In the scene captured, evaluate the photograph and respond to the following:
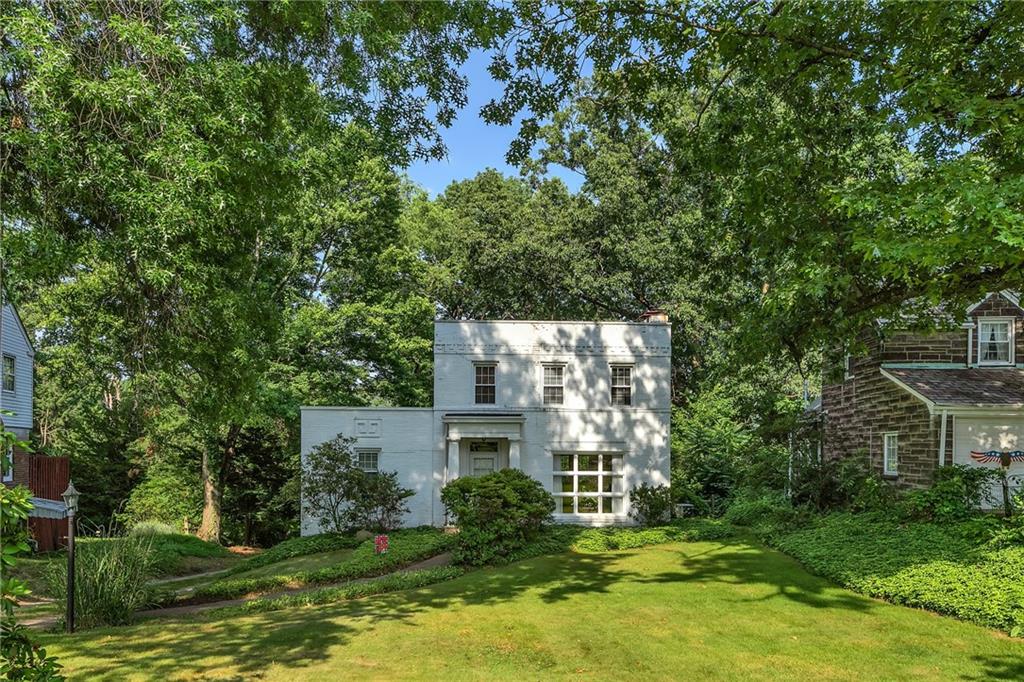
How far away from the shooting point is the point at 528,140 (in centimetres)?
916

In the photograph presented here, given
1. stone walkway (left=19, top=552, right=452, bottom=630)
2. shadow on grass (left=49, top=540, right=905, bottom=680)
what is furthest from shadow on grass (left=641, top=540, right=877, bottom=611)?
stone walkway (left=19, top=552, right=452, bottom=630)

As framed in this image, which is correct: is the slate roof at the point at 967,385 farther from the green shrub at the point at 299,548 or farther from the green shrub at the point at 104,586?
the green shrub at the point at 104,586

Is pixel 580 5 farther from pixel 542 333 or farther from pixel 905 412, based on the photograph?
pixel 905 412

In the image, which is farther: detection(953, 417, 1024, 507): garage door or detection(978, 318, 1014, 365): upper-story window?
detection(978, 318, 1014, 365): upper-story window

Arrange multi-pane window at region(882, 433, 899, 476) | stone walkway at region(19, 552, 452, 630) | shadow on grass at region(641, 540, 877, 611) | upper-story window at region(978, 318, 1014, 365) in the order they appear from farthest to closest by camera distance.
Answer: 1. upper-story window at region(978, 318, 1014, 365)
2. multi-pane window at region(882, 433, 899, 476)
3. stone walkway at region(19, 552, 452, 630)
4. shadow on grass at region(641, 540, 877, 611)

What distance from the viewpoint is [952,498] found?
43.3 feet

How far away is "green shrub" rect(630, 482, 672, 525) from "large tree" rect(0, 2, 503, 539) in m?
12.4

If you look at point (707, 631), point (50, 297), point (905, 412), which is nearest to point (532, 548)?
point (707, 631)

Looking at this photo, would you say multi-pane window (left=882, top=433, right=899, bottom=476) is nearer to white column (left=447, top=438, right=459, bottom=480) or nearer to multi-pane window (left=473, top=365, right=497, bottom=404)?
multi-pane window (left=473, top=365, right=497, bottom=404)

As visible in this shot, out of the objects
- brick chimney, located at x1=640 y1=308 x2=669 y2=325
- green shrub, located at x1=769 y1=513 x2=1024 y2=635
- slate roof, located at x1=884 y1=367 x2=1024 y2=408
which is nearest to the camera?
green shrub, located at x1=769 y1=513 x2=1024 y2=635

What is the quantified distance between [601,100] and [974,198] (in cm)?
538

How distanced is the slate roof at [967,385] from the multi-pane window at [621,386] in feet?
24.4

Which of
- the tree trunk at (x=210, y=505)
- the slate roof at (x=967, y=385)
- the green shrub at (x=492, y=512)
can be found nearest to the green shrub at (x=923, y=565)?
the slate roof at (x=967, y=385)

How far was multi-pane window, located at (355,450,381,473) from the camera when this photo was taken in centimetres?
1972
